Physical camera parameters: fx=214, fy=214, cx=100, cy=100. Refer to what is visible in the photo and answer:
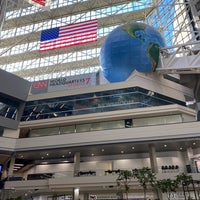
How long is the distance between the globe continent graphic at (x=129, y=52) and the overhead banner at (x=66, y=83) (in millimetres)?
2288

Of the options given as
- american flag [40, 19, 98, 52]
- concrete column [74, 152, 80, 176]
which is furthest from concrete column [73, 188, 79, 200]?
american flag [40, 19, 98, 52]

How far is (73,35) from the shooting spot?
33.7 m

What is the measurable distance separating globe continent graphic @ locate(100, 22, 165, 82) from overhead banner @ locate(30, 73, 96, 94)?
2.29 m

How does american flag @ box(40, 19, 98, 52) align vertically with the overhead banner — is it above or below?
above

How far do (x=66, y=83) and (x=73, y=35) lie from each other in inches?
403

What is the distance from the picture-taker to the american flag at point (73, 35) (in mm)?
33344

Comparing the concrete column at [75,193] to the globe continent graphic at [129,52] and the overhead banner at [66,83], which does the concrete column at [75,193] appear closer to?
the overhead banner at [66,83]

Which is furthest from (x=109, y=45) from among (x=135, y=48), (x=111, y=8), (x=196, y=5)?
(x=111, y=8)

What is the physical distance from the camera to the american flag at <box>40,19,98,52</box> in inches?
1313

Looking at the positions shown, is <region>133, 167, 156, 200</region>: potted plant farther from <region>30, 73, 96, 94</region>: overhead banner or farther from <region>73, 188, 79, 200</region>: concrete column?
<region>30, 73, 96, 94</region>: overhead banner

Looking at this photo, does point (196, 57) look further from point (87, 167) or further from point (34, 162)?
A: point (34, 162)

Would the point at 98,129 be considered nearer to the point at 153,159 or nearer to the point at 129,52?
the point at 153,159

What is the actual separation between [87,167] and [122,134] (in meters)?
7.64

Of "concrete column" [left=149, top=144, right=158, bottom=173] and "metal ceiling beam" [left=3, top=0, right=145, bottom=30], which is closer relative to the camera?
"concrete column" [left=149, top=144, right=158, bottom=173]
